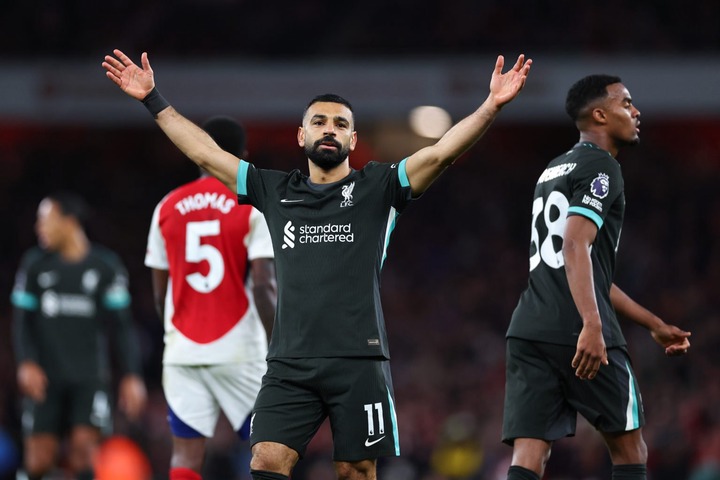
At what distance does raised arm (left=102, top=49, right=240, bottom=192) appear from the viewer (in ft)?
17.9

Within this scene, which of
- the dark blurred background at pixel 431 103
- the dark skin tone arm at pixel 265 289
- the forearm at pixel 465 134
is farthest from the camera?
the dark blurred background at pixel 431 103

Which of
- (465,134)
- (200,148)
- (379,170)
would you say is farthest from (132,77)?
(465,134)

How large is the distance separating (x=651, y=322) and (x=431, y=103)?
12.2m

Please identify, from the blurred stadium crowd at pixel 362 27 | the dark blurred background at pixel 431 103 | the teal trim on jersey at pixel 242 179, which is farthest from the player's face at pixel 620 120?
the blurred stadium crowd at pixel 362 27

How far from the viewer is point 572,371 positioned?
5426 millimetres

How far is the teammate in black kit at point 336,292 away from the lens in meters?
5.11

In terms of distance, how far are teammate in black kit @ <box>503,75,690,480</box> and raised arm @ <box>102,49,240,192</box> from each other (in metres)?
1.52

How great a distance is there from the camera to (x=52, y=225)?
30.2 feet

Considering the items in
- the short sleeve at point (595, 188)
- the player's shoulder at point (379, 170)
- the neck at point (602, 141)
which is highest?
the neck at point (602, 141)

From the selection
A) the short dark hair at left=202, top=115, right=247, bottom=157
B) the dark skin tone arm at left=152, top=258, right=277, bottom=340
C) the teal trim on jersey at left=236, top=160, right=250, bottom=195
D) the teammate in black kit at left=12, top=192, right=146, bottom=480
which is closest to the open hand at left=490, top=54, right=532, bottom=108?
the teal trim on jersey at left=236, top=160, right=250, bottom=195

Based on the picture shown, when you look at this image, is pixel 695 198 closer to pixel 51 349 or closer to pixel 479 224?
pixel 479 224

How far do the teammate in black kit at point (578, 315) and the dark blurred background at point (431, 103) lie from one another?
9.40 metres

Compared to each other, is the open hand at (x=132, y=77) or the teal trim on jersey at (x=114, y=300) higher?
the open hand at (x=132, y=77)

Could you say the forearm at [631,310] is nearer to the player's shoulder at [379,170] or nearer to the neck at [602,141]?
the neck at [602,141]
